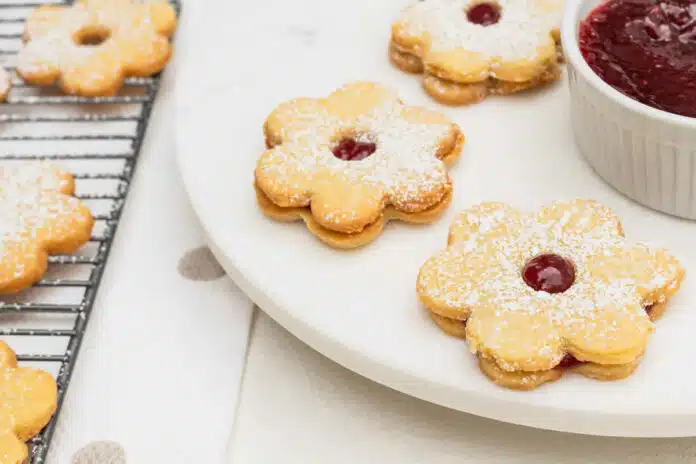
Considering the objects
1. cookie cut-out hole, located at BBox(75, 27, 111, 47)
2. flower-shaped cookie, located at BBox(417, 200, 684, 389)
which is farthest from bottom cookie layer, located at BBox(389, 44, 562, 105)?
cookie cut-out hole, located at BBox(75, 27, 111, 47)

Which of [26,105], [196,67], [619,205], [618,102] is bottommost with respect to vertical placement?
[26,105]

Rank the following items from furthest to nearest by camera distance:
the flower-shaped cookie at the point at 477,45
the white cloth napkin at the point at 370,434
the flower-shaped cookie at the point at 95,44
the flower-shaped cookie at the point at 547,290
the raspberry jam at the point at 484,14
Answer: the flower-shaped cookie at the point at 95,44 → the raspberry jam at the point at 484,14 → the flower-shaped cookie at the point at 477,45 → the white cloth napkin at the point at 370,434 → the flower-shaped cookie at the point at 547,290

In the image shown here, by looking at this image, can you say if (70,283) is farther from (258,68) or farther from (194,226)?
(258,68)

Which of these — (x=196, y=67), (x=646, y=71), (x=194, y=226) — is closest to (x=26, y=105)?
(x=196, y=67)

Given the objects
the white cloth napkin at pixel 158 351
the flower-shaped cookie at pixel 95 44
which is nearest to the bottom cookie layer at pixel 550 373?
the white cloth napkin at pixel 158 351

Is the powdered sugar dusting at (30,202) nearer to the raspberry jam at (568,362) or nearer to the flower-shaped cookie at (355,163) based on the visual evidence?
the flower-shaped cookie at (355,163)

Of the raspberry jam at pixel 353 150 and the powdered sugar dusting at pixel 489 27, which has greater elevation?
the powdered sugar dusting at pixel 489 27

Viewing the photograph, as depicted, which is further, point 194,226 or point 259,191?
point 194,226
